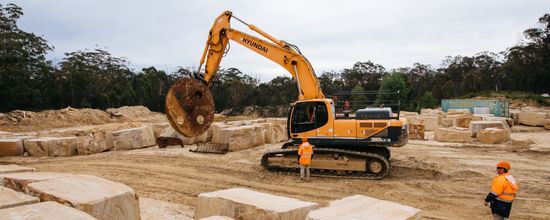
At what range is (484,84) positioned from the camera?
62.1 meters

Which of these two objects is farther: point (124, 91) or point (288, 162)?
point (124, 91)

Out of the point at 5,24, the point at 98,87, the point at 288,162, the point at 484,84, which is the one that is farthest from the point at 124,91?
the point at 484,84

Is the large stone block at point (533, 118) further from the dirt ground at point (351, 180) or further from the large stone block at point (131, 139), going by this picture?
the large stone block at point (131, 139)

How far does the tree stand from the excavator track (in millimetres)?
33003

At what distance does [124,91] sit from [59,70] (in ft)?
21.4

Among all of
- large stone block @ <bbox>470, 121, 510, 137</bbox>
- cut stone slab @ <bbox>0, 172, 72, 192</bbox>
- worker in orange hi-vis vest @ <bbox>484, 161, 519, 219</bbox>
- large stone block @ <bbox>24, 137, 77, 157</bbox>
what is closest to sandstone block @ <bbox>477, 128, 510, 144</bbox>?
large stone block @ <bbox>470, 121, 510, 137</bbox>

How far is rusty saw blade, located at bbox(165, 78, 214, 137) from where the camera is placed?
12086 mm

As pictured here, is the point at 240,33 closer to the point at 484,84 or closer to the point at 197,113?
the point at 197,113

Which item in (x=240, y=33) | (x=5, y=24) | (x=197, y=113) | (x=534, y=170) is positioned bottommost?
(x=534, y=170)

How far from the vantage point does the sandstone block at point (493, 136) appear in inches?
725

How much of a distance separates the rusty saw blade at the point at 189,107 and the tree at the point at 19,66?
3028cm

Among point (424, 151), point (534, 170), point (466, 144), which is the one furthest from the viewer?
point (466, 144)

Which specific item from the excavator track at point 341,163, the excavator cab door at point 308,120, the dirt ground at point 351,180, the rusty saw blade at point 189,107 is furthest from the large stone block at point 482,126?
the rusty saw blade at point 189,107

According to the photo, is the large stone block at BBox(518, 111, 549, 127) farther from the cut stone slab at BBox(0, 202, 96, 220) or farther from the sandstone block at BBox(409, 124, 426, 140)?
the cut stone slab at BBox(0, 202, 96, 220)
